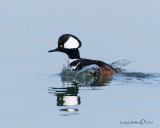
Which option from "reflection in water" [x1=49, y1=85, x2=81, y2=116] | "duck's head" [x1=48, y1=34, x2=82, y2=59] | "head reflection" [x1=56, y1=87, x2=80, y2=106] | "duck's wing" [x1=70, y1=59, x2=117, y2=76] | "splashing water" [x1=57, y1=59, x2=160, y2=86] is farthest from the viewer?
"duck's head" [x1=48, y1=34, x2=82, y2=59]

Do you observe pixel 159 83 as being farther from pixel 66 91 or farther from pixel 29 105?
pixel 29 105

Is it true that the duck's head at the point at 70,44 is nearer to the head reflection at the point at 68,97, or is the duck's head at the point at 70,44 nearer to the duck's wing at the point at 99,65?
the duck's wing at the point at 99,65

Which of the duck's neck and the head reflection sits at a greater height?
the duck's neck

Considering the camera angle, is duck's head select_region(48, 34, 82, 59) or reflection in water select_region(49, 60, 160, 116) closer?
reflection in water select_region(49, 60, 160, 116)

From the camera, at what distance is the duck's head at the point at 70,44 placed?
12.0 meters

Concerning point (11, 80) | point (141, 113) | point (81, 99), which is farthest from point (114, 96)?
point (11, 80)

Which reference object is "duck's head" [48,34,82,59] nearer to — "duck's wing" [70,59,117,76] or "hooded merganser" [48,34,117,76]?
"hooded merganser" [48,34,117,76]

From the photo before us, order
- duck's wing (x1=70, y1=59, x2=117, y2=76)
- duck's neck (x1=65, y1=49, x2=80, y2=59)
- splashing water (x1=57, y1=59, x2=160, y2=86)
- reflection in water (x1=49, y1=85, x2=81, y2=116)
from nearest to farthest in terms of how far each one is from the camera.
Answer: reflection in water (x1=49, y1=85, x2=81, y2=116) → splashing water (x1=57, y1=59, x2=160, y2=86) → duck's wing (x1=70, y1=59, x2=117, y2=76) → duck's neck (x1=65, y1=49, x2=80, y2=59)

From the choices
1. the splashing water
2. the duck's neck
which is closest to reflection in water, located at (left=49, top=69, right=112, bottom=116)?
the splashing water

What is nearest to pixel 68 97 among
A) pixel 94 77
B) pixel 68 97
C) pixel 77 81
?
pixel 68 97

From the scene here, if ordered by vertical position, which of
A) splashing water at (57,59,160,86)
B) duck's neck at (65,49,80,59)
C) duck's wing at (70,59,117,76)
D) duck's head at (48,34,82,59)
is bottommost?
splashing water at (57,59,160,86)

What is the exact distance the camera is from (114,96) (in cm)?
881

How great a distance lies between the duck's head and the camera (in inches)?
472

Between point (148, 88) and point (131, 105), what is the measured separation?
1.82 meters
